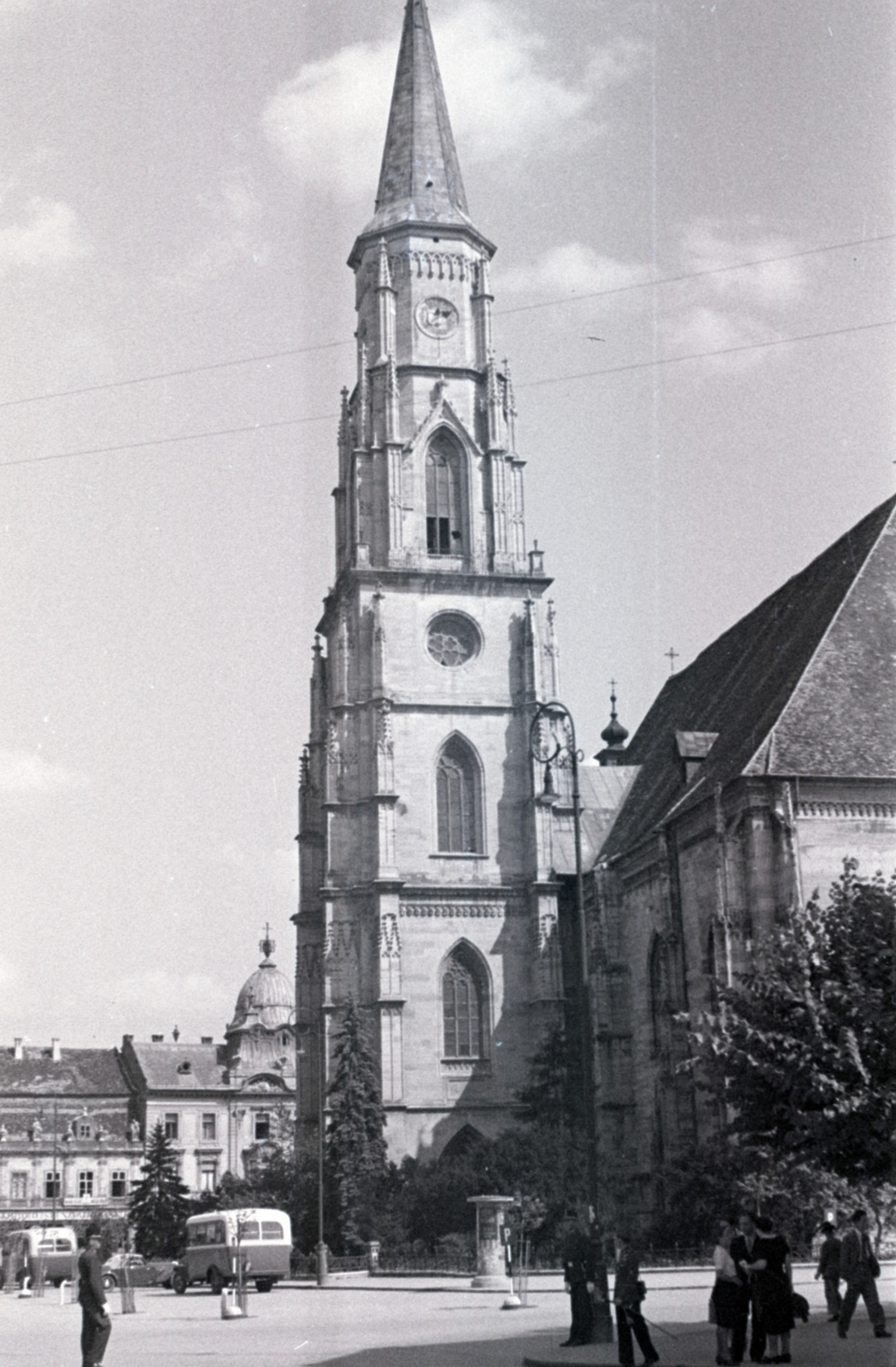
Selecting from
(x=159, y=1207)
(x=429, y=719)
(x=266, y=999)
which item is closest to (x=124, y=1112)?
(x=266, y=999)

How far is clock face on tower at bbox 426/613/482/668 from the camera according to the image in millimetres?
54156

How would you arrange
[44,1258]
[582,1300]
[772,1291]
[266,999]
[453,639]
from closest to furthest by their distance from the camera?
[772,1291]
[582,1300]
[44,1258]
[453,639]
[266,999]

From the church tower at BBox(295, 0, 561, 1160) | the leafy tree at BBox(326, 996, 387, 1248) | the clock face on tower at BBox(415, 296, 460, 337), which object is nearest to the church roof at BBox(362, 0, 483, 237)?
the church tower at BBox(295, 0, 561, 1160)

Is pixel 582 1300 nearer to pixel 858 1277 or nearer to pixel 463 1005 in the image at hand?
pixel 858 1277

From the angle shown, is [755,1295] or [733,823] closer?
[755,1295]

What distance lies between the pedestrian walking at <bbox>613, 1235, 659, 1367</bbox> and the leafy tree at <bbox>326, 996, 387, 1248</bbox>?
96.4ft

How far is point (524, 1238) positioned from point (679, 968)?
7.46 metres

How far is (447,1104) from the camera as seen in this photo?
5038cm

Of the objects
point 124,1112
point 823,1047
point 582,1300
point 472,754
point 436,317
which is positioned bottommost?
point 582,1300

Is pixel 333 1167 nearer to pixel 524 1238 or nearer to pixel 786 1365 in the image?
pixel 524 1238

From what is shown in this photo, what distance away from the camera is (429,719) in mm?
53312

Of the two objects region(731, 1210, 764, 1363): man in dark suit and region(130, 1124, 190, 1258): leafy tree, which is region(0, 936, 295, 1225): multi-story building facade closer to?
region(130, 1124, 190, 1258): leafy tree

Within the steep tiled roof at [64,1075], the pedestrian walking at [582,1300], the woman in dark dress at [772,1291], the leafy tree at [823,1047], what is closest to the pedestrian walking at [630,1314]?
the woman in dark dress at [772,1291]

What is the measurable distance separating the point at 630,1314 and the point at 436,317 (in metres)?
43.9
